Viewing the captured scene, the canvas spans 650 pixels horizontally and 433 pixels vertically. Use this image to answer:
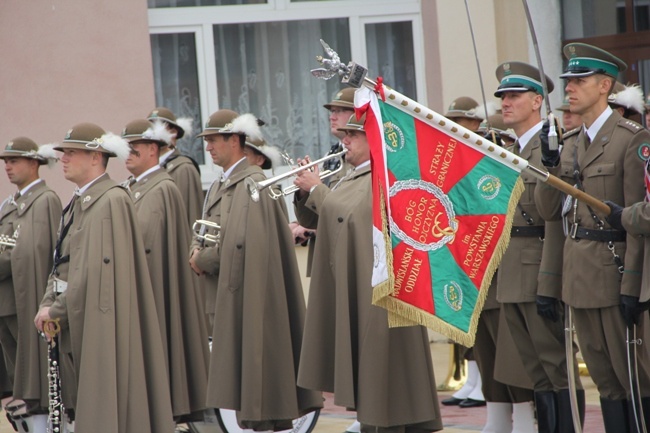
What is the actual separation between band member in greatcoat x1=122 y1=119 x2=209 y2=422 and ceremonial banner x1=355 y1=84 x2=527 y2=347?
2.93m

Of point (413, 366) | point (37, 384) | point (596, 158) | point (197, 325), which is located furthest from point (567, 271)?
point (37, 384)

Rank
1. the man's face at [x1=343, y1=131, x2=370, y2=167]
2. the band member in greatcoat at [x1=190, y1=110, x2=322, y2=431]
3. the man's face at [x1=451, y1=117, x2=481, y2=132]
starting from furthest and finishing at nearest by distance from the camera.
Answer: the man's face at [x1=451, y1=117, x2=481, y2=132], the band member in greatcoat at [x1=190, y1=110, x2=322, y2=431], the man's face at [x1=343, y1=131, x2=370, y2=167]

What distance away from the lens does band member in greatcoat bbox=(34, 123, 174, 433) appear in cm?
705

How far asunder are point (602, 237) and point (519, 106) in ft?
3.82

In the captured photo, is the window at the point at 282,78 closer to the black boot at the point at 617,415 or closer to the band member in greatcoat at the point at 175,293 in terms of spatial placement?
the band member in greatcoat at the point at 175,293

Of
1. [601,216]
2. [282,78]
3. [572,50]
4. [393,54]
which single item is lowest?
[601,216]

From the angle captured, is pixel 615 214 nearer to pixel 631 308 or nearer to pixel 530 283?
pixel 631 308

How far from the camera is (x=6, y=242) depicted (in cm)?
908

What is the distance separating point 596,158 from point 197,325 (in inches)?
137

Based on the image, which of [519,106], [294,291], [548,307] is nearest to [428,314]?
[548,307]

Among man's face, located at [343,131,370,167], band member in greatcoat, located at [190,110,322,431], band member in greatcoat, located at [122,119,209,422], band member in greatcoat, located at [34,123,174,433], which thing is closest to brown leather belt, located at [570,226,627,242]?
man's face, located at [343,131,370,167]

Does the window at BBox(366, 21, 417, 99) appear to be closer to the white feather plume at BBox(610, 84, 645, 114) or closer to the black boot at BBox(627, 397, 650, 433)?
the white feather plume at BBox(610, 84, 645, 114)

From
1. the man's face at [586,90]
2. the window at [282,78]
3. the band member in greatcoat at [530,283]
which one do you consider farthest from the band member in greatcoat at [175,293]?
the window at [282,78]

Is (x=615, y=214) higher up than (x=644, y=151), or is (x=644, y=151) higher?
(x=644, y=151)
